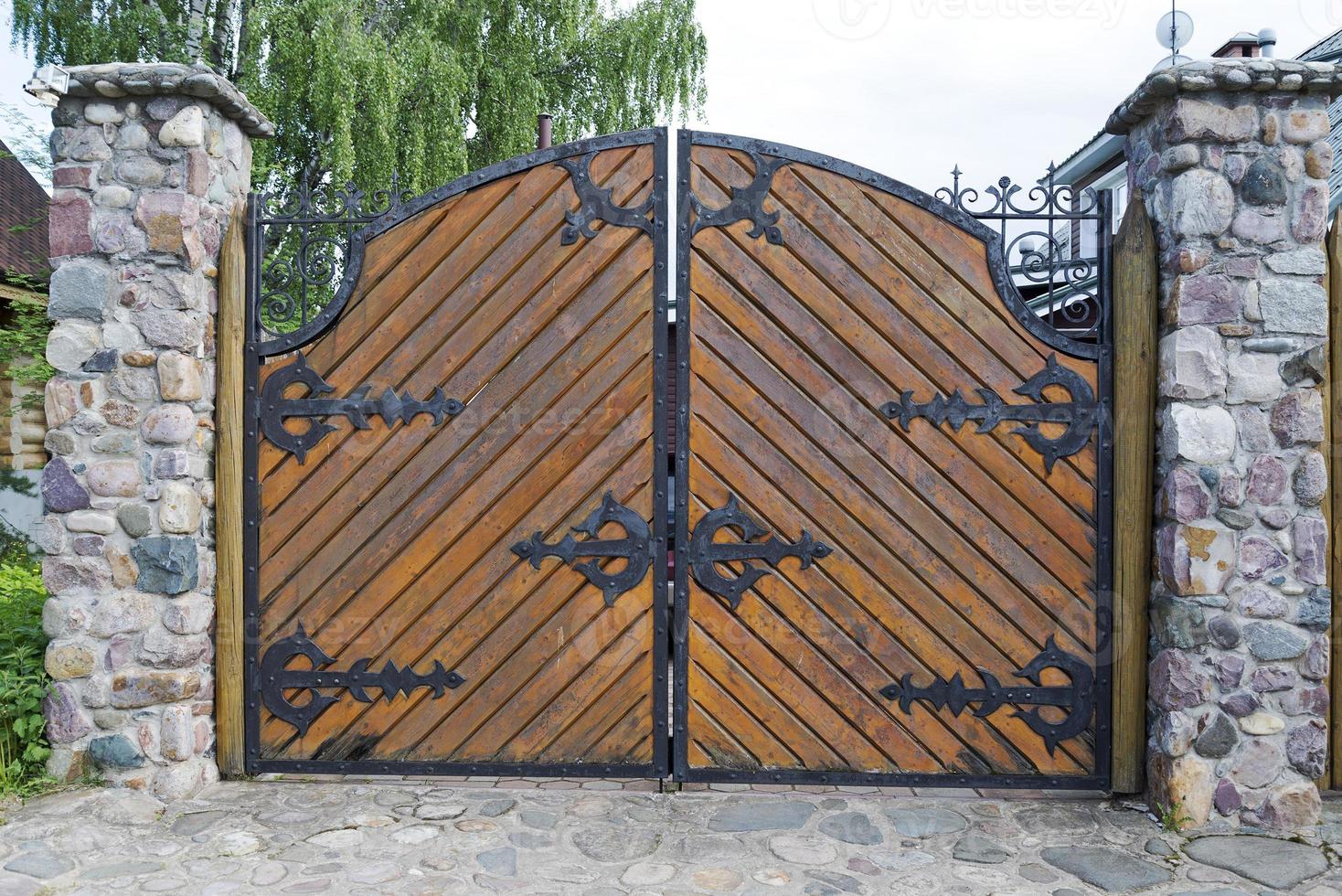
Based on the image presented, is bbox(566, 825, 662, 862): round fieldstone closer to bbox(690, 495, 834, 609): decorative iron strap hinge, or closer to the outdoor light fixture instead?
bbox(690, 495, 834, 609): decorative iron strap hinge

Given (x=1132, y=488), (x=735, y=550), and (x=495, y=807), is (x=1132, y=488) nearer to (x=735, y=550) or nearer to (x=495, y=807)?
(x=735, y=550)

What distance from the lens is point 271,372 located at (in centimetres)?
342

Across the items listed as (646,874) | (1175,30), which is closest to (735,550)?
(646,874)

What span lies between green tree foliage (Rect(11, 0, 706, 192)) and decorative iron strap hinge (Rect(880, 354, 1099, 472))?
6056 mm

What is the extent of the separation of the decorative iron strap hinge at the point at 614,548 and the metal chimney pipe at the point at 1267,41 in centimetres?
522

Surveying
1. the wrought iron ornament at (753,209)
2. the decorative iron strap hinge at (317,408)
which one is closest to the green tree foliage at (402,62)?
the decorative iron strap hinge at (317,408)

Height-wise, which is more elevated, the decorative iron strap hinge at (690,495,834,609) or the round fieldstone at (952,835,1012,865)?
the decorative iron strap hinge at (690,495,834,609)

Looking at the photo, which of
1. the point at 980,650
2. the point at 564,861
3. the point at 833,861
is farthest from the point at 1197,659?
the point at 564,861

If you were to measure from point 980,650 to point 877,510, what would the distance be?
0.61 m

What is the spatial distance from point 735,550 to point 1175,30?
13.3 ft

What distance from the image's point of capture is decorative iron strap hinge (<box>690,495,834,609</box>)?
11.0 ft

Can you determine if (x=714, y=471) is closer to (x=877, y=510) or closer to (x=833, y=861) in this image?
(x=877, y=510)

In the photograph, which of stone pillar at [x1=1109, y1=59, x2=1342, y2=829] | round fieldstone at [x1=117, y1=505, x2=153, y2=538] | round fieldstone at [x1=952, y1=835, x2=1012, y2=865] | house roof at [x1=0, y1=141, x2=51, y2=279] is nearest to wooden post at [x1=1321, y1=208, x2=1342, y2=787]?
stone pillar at [x1=1109, y1=59, x2=1342, y2=829]

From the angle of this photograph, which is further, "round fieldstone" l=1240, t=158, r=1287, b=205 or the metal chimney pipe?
the metal chimney pipe
